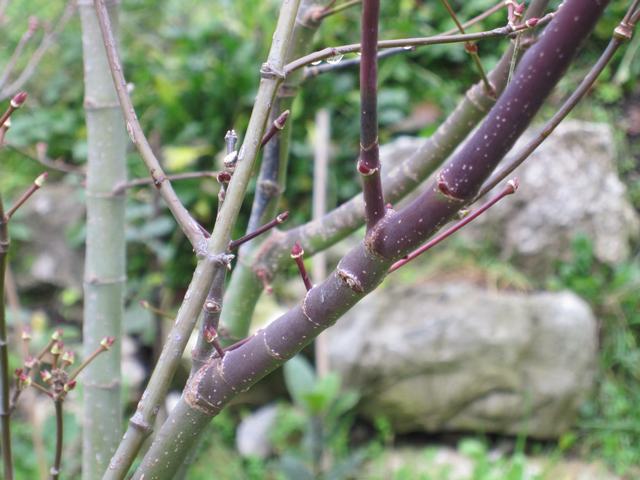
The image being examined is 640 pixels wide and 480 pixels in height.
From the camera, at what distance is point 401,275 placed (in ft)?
9.30

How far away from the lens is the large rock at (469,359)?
256 centimetres

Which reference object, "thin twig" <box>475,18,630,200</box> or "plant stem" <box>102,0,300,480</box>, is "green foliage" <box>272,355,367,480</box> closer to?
"plant stem" <box>102,0,300,480</box>

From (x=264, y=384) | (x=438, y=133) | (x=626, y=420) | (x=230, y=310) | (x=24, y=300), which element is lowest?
(x=626, y=420)

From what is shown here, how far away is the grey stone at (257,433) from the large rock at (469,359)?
382 millimetres

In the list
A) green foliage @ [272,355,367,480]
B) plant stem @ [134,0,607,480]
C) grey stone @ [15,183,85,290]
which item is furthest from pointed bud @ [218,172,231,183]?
grey stone @ [15,183,85,290]

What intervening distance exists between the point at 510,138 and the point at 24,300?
125 inches

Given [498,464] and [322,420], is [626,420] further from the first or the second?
[322,420]

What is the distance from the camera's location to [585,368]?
2658 millimetres

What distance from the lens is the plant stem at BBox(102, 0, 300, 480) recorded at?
0.54 metres

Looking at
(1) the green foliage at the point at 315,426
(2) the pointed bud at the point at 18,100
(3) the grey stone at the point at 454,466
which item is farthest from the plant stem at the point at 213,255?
(3) the grey stone at the point at 454,466

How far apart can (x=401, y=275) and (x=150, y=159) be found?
228 cm

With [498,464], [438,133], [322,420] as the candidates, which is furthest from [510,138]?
[498,464]

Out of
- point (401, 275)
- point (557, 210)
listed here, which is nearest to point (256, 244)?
point (401, 275)

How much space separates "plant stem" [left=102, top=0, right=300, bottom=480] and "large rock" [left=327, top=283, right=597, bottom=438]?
2003 millimetres
